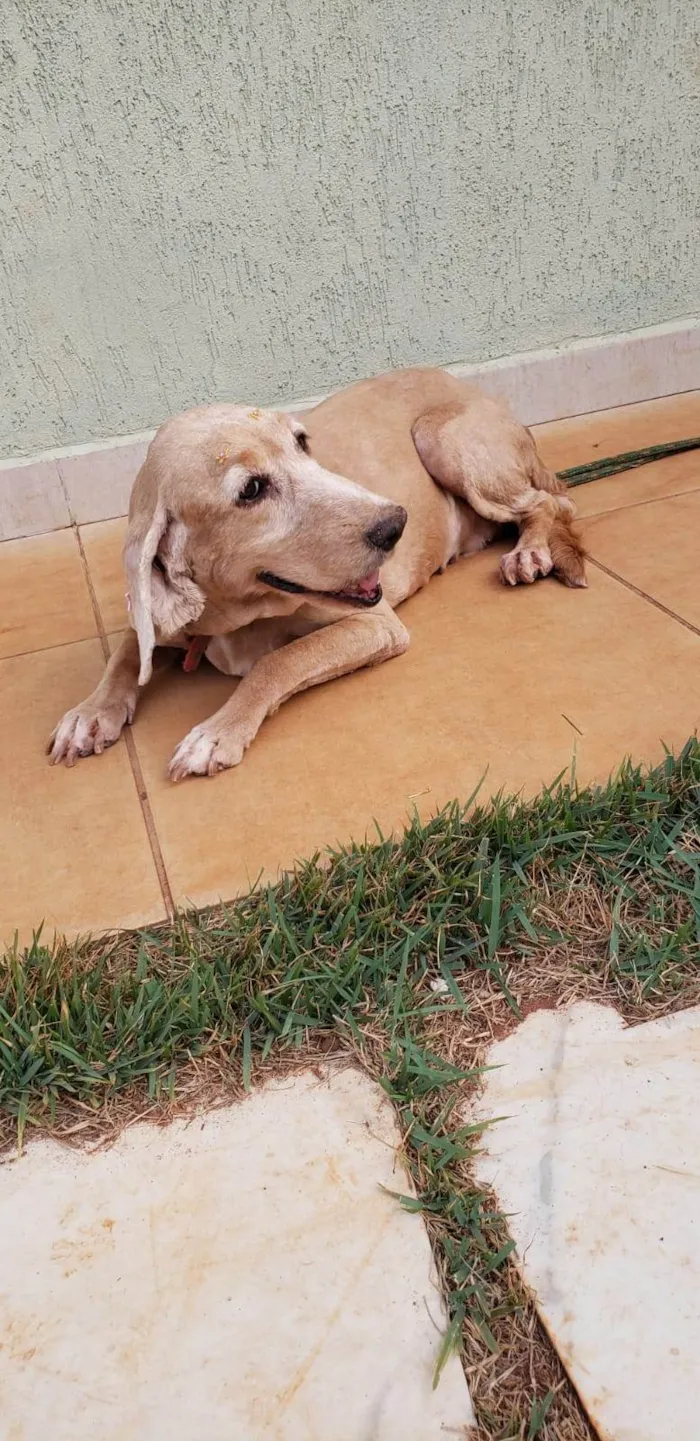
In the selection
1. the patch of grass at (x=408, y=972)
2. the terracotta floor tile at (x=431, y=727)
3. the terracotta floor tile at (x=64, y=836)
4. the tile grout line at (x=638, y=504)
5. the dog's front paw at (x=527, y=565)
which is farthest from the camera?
the tile grout line at (x=638, y=504)

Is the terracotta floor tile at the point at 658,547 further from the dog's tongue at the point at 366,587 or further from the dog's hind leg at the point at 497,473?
the dog's tongue at the point at 366,587

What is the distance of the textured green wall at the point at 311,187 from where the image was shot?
3.45 m

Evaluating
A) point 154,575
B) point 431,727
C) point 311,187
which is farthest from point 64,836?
point 311,187

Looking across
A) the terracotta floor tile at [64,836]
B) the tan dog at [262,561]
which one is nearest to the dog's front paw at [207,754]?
the tan dog at [262,561]

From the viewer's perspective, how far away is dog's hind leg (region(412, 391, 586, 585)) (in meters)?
3.06

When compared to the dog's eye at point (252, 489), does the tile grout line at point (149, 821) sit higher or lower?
lower

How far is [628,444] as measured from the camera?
402cm

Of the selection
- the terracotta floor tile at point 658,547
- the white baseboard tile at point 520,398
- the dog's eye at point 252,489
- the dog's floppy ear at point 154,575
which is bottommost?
the terracotta floor tile at point 658,547

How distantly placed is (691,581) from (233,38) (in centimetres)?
245

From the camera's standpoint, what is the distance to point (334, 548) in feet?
7.56

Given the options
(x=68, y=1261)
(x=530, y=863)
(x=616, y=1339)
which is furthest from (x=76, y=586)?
(x=616, y=1339)

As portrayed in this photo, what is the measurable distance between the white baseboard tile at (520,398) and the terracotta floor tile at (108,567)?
104 mm

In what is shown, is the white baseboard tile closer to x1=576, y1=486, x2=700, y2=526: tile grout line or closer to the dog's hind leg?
the dog's hind leg

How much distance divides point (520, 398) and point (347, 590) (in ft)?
7.60
